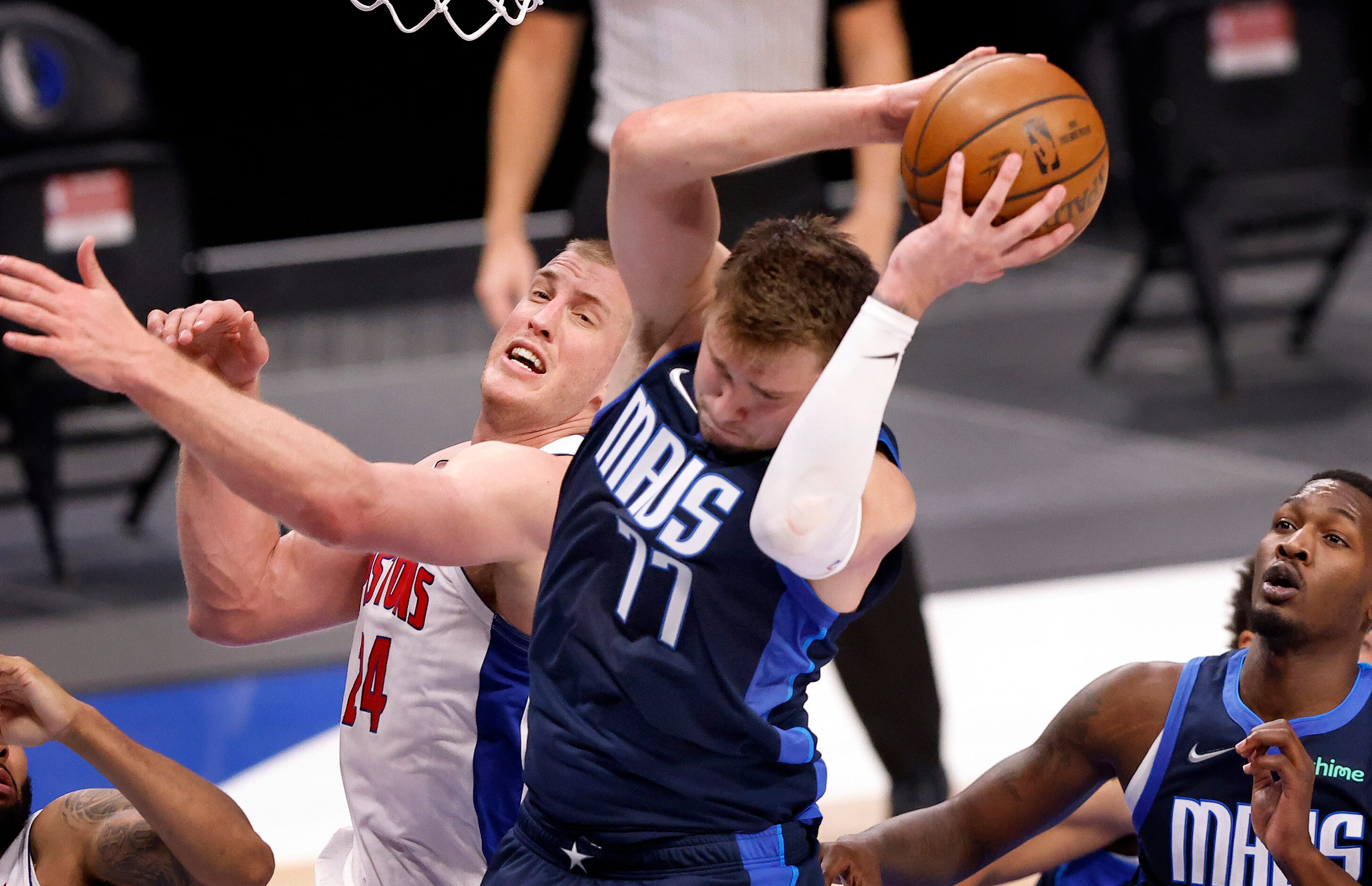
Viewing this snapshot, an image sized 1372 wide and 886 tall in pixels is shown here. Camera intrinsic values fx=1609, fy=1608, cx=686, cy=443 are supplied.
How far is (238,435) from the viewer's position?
2076 millimetres

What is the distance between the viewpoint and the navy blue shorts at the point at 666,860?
222 centimetres

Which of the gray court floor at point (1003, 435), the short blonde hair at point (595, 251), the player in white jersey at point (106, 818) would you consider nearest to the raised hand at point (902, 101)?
the short blonde hair at point (595, 251)

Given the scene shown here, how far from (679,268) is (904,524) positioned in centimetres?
55

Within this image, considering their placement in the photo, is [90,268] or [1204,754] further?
[1204,754]

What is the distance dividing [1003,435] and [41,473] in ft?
14.3

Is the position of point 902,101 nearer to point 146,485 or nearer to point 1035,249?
point 1035,249

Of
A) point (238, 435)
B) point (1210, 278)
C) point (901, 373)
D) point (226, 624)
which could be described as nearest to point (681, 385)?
point (238, 435)

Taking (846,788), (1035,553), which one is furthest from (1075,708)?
(1035,553)

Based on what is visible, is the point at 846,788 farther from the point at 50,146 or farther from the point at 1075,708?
the point at 50,146

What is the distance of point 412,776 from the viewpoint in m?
2.69

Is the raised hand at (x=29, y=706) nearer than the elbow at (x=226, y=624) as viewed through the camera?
Yes

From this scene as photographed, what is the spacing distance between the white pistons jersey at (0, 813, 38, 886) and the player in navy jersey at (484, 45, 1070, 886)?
3.16 feet

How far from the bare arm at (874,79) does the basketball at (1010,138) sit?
161cm

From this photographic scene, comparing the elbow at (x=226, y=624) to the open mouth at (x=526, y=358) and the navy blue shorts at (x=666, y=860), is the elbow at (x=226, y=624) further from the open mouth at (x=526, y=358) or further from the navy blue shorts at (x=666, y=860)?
the navy blue shorts at (x=666, y=860)
